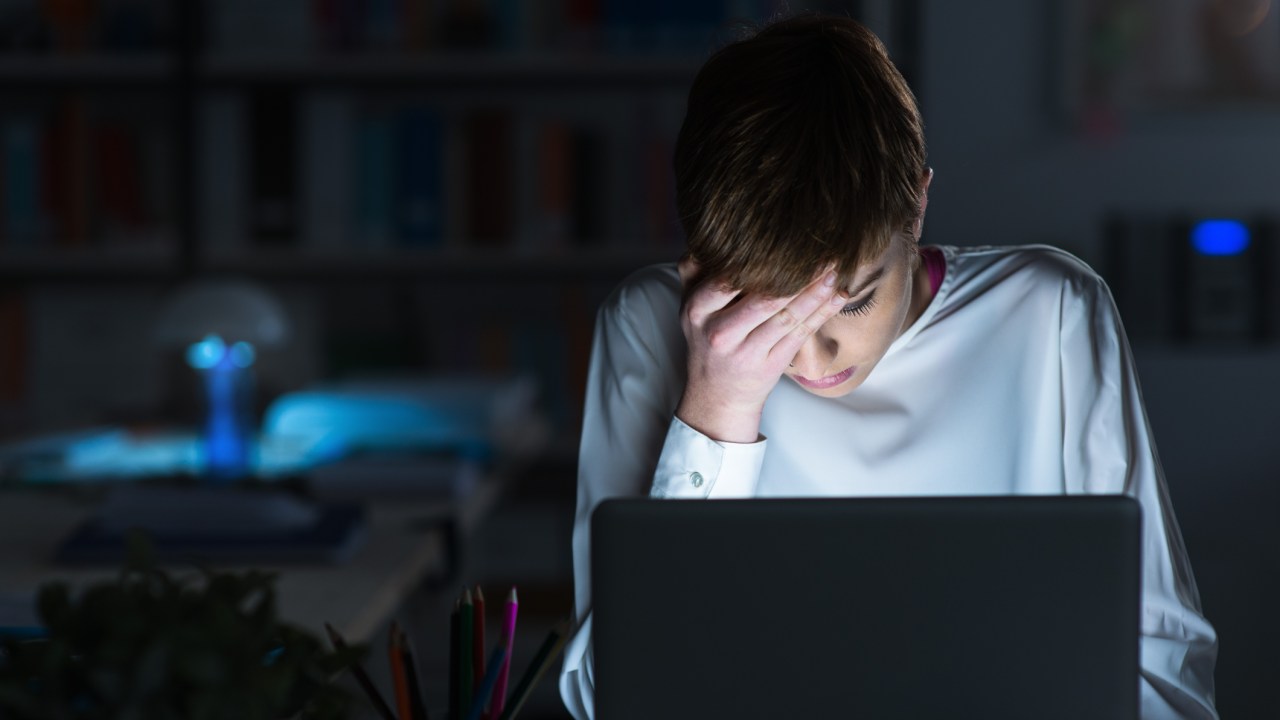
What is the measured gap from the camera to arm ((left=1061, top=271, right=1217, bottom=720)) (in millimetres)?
836

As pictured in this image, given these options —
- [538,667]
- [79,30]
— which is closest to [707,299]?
[538,667]

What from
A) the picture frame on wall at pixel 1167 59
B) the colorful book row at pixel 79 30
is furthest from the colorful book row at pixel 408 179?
the picture frame on wall at pixel 1167 59

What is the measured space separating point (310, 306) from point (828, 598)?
7.93 feet

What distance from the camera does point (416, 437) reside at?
2.08 m

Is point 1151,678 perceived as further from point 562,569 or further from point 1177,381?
point 562,569

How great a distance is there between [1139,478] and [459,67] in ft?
6.57

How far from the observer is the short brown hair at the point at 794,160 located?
80cm

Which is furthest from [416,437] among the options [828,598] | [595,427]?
[828,598]

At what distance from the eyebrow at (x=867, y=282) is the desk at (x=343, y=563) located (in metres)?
0.53

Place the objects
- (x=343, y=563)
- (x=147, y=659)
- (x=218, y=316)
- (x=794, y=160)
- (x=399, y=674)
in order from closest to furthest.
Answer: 1. (x=147, y=659)
2. (x=399, y=674)
3. (x=794, y=160)
4. (x=343, y=563)
5. (x=218, y=316)

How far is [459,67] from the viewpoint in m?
2.67

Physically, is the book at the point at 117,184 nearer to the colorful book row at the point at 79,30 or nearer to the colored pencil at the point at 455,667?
the colorful book row at the point at 79,30

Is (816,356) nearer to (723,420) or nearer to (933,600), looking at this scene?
(723,420)

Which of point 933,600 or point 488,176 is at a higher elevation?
point 488,176
